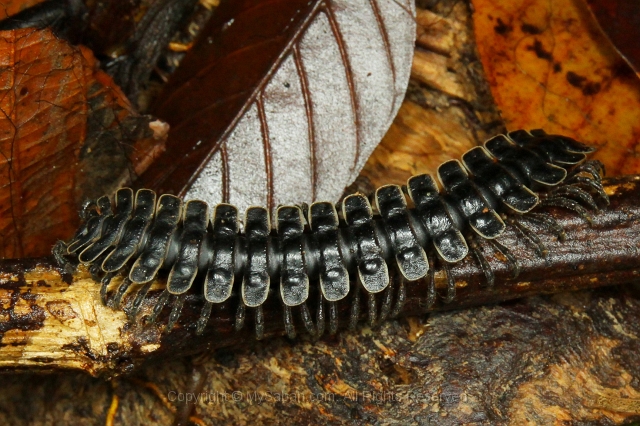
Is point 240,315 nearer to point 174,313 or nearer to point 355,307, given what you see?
point 174,313

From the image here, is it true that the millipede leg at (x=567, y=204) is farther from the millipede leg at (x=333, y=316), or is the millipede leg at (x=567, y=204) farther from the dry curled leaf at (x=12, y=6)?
the dry curled leaf at (x=12, y=6)

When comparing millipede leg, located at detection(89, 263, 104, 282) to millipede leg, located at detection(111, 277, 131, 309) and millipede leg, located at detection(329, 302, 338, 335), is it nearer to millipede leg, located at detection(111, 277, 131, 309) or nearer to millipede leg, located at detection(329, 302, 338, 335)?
millipede leg, located at detection(111, 277, 131, 309)

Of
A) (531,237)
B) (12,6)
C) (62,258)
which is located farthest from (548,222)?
(12,6)

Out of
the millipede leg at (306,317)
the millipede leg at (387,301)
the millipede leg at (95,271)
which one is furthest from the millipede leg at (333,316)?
the millipede leg at (95,271)

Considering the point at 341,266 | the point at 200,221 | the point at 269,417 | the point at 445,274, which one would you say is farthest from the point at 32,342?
the point at 445,274

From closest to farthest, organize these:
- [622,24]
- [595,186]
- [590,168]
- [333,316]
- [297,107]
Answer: [333,316] < [595,186] < [590,168] < [622,24] < [297,107]

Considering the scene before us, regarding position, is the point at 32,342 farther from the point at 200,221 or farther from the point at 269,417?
the point at 269,417
